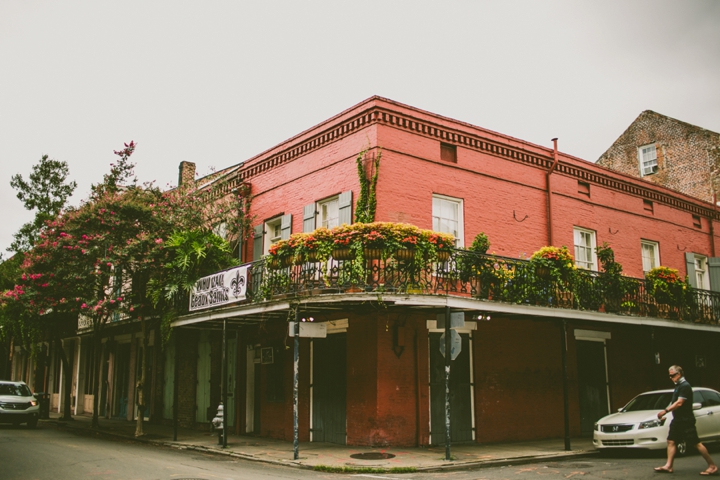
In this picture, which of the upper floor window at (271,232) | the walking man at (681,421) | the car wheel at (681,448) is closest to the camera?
the walking man at (681,421)

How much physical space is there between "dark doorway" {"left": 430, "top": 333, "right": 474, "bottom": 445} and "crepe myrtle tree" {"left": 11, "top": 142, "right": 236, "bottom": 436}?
5915 mm

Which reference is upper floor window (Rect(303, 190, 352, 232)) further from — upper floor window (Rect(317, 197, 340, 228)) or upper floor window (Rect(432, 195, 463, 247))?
upper floor window (Rect(432, 195, 463, 247))

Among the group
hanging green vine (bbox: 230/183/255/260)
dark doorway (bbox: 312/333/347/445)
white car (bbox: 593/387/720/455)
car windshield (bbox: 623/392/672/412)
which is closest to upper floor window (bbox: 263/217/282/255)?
hanging green vine (bbox: 230/183/255/260)

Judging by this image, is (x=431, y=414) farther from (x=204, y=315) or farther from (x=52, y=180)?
(x=52, y=180)

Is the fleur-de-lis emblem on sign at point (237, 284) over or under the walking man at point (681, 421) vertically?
over

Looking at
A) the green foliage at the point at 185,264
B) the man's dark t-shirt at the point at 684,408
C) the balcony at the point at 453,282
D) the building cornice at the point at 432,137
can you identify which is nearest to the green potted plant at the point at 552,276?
the balcony at the point at 453,282

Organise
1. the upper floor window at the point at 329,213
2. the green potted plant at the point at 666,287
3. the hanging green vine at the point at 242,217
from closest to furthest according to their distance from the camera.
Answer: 1. the upper floor window at the point at 329,213
2. the green potted plant at the point at 666,287
3. the hanging green vine at the point at 242,217

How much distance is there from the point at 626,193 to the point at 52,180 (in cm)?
2697

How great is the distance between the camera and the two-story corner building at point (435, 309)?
1277 cm

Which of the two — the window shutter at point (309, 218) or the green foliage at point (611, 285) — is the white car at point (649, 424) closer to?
the green foliage at point (611, 285)

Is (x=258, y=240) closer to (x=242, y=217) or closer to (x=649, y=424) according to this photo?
(x=242, y=217)

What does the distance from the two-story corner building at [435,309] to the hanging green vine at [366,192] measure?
6.2 inches

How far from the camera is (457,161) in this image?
49.9 feet

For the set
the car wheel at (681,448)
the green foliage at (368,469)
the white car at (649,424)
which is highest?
the white car at (649,424)
